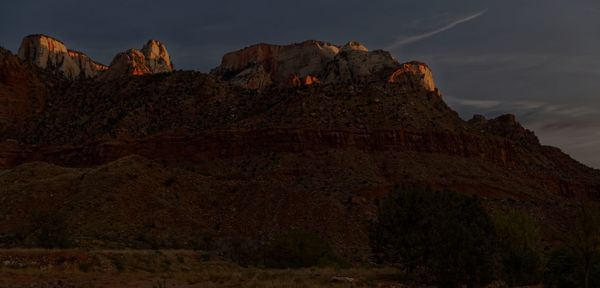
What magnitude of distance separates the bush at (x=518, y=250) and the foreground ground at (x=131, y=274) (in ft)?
21.1

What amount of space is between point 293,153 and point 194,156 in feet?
40.9

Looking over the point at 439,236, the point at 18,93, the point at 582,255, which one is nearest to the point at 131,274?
the point at 439,236

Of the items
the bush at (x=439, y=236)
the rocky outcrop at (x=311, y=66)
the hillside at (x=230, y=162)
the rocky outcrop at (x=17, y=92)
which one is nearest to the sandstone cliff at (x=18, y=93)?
the rocky outcrop at (x=17, y=92)

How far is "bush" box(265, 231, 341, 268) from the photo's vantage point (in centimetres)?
4231

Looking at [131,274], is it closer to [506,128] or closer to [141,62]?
[506,128]

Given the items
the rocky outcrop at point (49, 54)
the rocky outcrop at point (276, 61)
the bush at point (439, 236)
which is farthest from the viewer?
the rocky outcrop at point (49, 54)

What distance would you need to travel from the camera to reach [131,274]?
30422 millimetres

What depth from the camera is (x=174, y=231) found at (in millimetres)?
54469

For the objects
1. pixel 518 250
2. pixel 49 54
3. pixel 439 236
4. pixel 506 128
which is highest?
pixel 49 54

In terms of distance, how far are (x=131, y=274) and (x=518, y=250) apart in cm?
2224

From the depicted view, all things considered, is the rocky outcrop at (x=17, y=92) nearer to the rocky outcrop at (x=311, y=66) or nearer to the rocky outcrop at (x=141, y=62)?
the rocky outcrop at (x=141, y=62)

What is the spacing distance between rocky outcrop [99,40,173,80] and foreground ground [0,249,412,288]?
9637 centimetres

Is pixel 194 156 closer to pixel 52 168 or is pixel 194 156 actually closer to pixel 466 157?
pixel 52 168

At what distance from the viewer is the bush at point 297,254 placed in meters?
42.3
